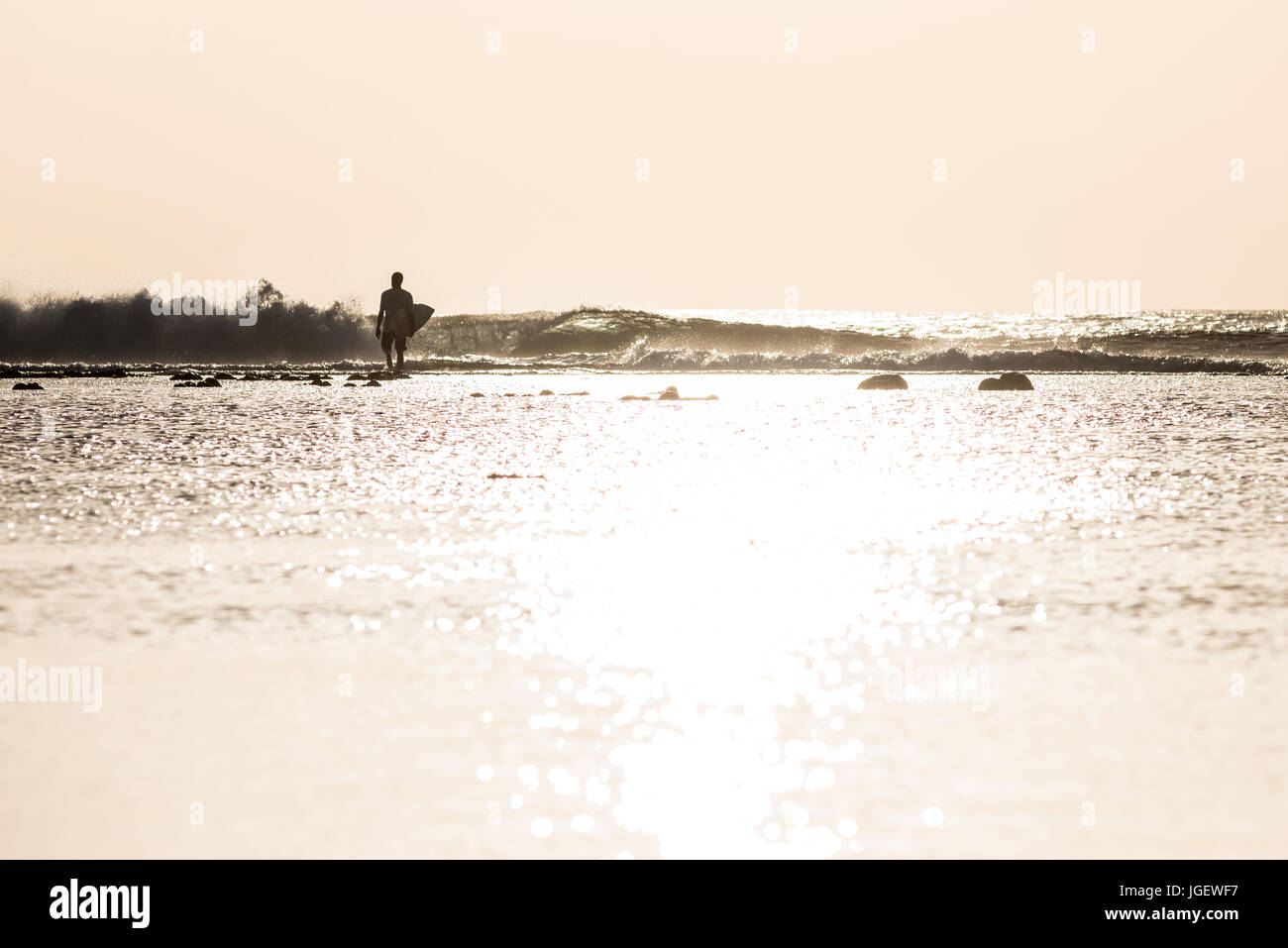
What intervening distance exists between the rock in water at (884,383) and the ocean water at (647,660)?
20627 mm

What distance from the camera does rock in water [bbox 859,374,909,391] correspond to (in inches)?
1283

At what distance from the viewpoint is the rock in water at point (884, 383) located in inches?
1283

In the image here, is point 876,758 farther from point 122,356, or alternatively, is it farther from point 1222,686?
point 122,356

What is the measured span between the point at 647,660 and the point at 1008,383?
28.9 meters

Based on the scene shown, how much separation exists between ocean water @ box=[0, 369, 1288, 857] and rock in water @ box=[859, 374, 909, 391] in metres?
20.6

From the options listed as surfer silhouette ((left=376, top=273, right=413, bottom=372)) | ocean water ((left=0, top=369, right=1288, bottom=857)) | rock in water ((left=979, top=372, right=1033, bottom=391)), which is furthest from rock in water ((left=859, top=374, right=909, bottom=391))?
ocean water ((left=0, top=369, right=1288, bottom=857))

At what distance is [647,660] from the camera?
500 cm

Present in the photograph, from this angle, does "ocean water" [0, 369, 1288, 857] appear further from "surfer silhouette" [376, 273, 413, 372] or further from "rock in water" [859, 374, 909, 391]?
"rock in water" [859, 374, 909, 391]

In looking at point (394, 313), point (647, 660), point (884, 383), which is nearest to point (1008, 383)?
point (884, 383)

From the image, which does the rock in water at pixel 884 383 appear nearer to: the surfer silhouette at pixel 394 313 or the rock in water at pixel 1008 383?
the rock in water at pixel 1008 383

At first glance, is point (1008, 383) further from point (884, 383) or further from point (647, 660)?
point (647, 660)

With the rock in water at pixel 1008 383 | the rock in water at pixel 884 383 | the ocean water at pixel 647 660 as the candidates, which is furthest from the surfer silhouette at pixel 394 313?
the ocean water at pixel 647 660
